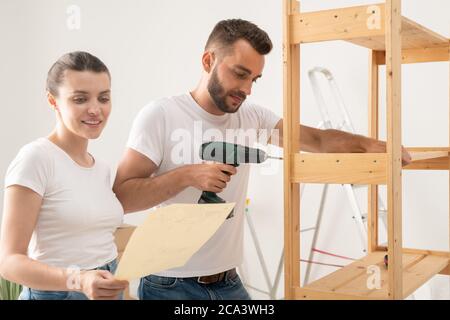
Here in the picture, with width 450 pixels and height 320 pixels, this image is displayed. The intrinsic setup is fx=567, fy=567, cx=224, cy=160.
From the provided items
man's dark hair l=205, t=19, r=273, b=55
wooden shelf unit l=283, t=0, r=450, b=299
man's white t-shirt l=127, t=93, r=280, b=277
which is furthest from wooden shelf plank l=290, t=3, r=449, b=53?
man's white t-shirt l=127, t=93, r=280, b=277

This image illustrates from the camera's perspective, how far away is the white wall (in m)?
2.80

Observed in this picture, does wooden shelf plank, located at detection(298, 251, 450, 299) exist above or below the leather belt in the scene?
below

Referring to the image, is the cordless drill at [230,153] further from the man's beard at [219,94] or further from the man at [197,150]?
the man's beard at [219,94]

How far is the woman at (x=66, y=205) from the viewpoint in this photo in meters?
1.02

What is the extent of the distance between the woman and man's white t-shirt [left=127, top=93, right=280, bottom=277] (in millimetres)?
224

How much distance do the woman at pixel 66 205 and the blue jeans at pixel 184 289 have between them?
32cm

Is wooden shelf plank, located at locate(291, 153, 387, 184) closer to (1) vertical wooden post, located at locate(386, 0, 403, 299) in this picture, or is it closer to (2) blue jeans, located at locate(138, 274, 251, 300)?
(1) vertical wooden post, located at locate(386, 0, 403, 299)

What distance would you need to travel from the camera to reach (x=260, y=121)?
173 cm

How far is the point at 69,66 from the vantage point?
3.93 ft

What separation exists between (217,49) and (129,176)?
0.42m

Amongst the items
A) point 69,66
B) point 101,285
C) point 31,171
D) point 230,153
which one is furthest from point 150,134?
point 101,285

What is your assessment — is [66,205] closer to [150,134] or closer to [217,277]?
[150,134]

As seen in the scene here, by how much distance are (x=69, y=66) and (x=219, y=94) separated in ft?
1.47

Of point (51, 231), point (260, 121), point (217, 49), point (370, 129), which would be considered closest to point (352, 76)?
point (370, 129)
